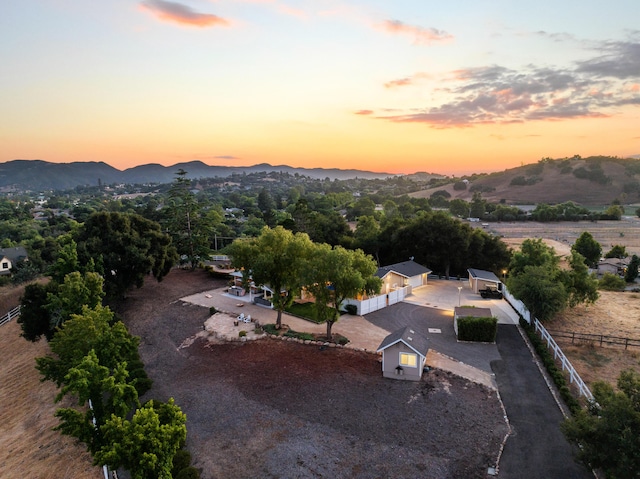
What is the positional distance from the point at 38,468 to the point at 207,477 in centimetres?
778

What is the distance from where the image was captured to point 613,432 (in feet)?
36.0

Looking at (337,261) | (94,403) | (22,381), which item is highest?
(337,261)

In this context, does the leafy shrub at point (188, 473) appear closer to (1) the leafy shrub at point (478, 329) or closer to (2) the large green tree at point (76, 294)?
(2) the large green tree at point (76, 294)

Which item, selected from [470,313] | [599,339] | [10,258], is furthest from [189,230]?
[599,339]

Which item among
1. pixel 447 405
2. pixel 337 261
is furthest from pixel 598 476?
pixel 337 261

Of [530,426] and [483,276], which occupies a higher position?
[483,276]

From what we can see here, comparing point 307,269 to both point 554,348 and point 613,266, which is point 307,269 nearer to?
point 554,348

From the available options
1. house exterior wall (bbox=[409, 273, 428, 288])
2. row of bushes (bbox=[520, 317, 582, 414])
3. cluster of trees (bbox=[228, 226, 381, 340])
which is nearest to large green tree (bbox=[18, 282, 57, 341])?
cluster of trees (bbox=[228, 226, 381, 340])

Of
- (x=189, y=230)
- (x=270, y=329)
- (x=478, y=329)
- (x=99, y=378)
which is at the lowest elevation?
(x=270, y=329)

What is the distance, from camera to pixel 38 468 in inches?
598

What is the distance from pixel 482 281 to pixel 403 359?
20.0 metres

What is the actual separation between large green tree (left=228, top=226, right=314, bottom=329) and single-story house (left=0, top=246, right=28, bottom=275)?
4695 cm

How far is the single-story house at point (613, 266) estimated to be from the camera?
48.4 metres

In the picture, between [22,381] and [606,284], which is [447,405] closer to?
[22,381]
